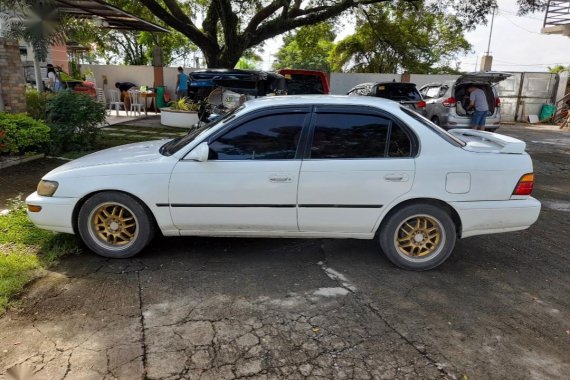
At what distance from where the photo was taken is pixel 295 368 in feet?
8.52

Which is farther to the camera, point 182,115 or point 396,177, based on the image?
point 182,115

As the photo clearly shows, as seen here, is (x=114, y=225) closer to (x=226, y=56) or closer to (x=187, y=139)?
(x=187, y=139)

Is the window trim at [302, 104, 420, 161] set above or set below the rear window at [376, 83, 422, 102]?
below

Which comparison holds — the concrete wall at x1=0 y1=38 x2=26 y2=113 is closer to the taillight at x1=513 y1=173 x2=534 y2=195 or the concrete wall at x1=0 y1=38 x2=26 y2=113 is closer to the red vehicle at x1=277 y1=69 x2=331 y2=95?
the red vehicle at x1=277 y1=69 x2=331 y2=95

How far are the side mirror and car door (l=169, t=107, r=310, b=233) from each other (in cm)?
5

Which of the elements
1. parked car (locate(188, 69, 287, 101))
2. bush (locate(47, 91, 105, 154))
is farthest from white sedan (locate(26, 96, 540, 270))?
parked car (locate(188, 69, 287, 101))

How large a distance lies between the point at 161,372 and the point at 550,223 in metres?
5.09

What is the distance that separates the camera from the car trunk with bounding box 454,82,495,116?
11.4 meters

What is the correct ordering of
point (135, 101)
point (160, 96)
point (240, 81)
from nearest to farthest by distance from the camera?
point (240, 81) < point (135, 101) < point (160, 96)

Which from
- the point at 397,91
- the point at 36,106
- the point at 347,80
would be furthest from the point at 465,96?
the point at 347,80

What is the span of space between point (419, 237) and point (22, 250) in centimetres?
376

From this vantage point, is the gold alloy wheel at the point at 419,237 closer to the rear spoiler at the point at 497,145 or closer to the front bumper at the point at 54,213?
the rear spoiler at the point at 497,145

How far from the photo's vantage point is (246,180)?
3764 mm

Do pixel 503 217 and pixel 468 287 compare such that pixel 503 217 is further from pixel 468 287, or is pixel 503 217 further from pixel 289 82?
pixel 289 82
